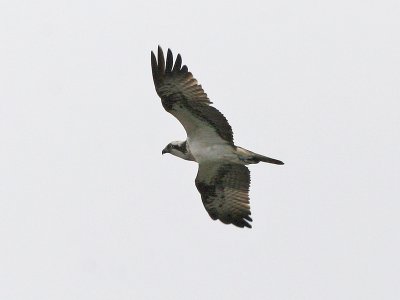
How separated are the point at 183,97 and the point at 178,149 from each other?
1.33 meters

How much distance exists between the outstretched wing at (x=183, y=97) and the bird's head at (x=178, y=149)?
0.72 metres

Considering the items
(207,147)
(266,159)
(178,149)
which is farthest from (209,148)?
(266,159)

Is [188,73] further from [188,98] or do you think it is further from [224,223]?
[224,223]

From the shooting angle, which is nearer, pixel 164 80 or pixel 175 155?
pixel 164 80

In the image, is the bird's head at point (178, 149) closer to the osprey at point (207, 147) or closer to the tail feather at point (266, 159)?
the osprey at point (207, 147)

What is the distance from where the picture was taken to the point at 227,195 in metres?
20.2

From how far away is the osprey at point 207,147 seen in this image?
18734mm

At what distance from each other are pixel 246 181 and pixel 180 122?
5.70 ft

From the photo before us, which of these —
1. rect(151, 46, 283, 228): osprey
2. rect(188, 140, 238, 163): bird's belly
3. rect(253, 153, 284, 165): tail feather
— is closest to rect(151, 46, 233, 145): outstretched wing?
rect(151, 46, 283, 228): osprey

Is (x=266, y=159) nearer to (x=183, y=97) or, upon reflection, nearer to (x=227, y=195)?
(x=227, y=195)

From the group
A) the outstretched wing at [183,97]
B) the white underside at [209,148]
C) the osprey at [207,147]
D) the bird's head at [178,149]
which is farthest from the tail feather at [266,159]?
the bird's head at [178,149]

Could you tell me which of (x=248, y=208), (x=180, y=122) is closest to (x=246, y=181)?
(x=248, y=208)

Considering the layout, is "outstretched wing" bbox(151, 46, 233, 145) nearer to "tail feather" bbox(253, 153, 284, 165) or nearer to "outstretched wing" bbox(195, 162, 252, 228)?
"tail feather" bbox(253, 153, 284, 165)

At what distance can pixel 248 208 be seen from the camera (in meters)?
20.2
